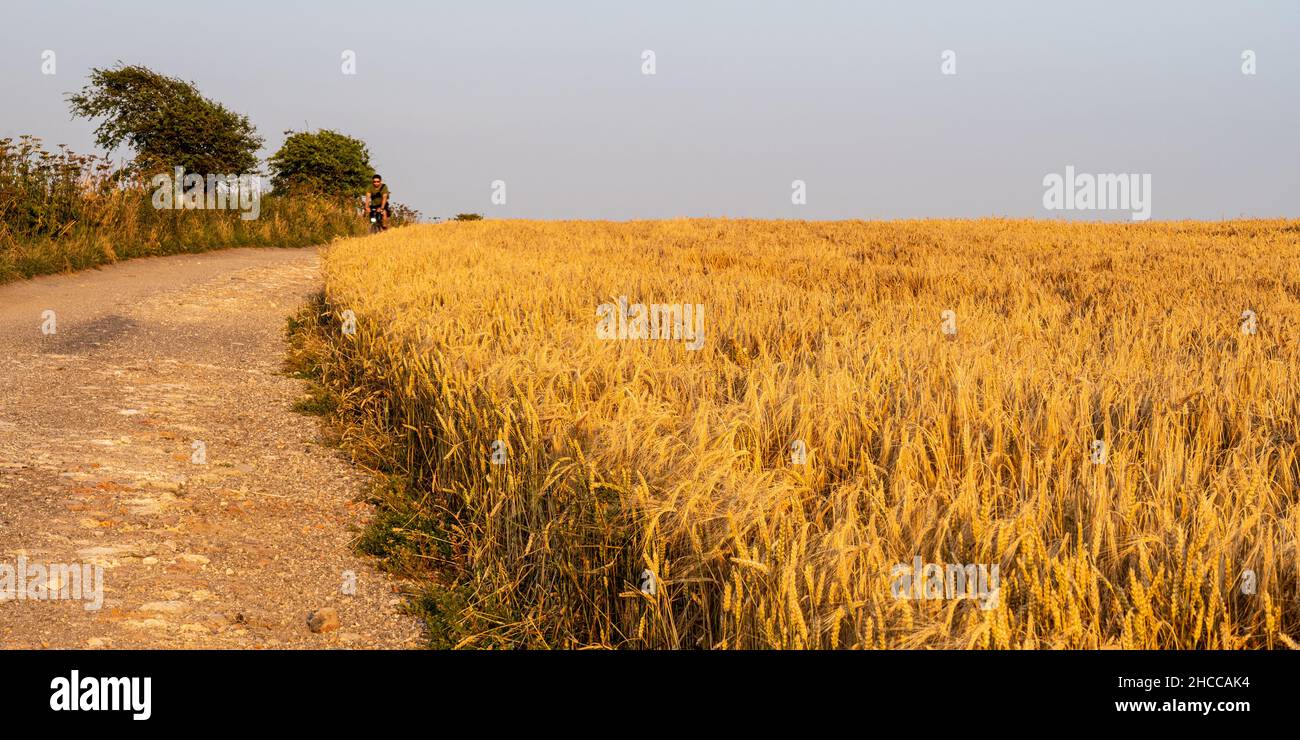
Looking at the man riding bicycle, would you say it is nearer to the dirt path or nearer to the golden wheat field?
the dirt path

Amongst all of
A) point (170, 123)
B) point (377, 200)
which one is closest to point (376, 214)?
point (377, 200)

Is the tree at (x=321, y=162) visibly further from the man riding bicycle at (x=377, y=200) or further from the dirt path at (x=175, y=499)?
the dirt path at (x=175, y=499)

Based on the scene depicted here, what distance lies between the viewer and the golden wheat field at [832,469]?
2.19 m

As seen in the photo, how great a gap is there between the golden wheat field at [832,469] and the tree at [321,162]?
45.1 m

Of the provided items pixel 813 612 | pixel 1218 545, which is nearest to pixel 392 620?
pixel 813 612

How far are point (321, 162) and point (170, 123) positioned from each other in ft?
28.7

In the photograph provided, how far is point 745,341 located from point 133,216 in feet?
50.3

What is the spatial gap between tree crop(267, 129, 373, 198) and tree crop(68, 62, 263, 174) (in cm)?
562

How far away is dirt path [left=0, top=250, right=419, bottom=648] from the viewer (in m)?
3.40

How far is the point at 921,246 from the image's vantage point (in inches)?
619
